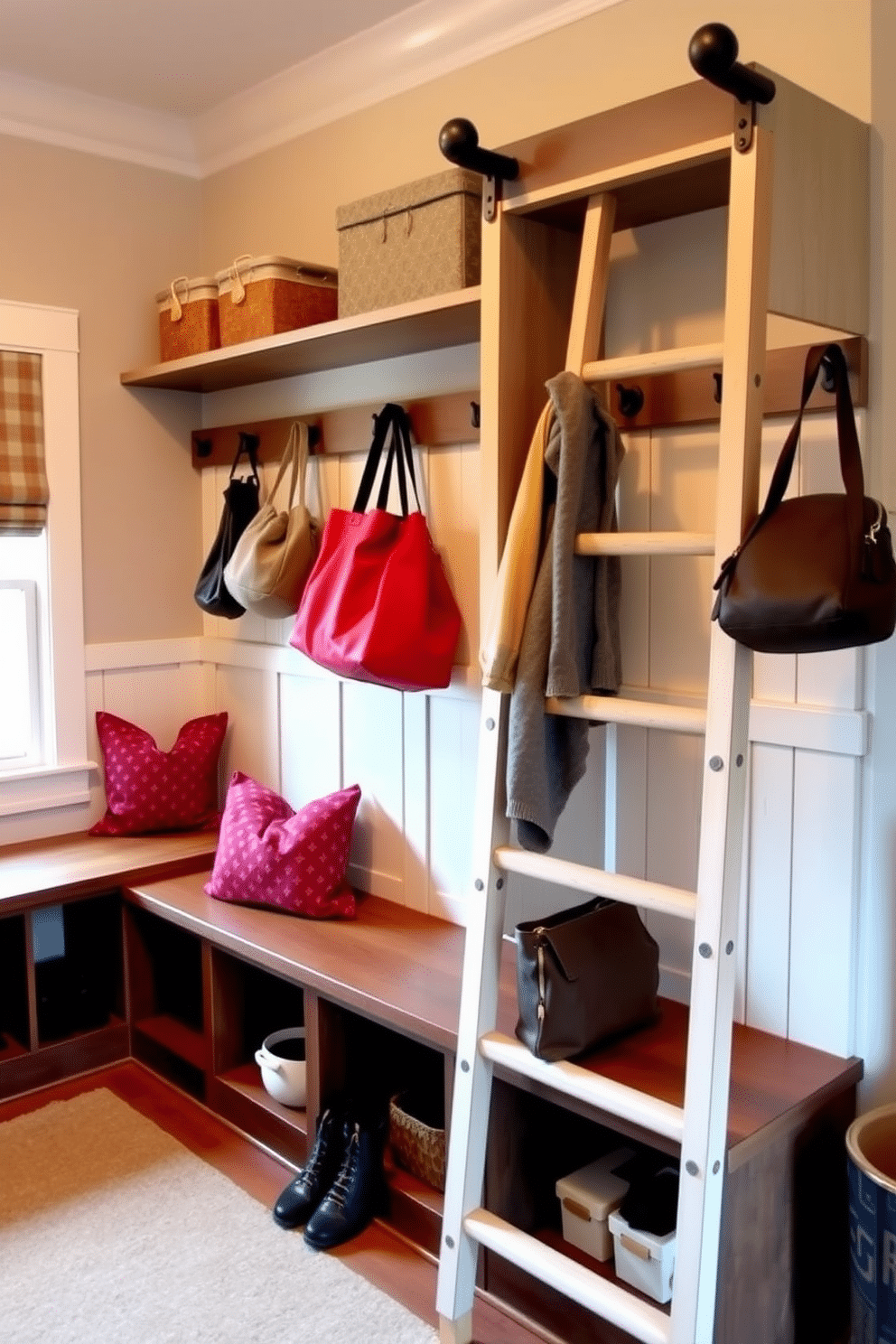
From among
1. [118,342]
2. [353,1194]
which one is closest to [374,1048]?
[353,1194]

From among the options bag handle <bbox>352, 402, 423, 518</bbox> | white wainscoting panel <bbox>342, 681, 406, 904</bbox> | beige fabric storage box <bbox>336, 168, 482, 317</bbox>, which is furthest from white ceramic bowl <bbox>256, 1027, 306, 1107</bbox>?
beige fabric storage box <bbox>336, 168, 482, 317</bbox>

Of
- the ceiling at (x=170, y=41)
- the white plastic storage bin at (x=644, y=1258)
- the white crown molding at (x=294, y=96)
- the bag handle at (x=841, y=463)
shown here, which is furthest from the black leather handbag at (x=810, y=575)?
the ceiling at (x=170, y=41)

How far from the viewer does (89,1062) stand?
283 cm

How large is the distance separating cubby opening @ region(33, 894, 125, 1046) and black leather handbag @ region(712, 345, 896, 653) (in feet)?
6.21

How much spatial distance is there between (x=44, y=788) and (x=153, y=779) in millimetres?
274

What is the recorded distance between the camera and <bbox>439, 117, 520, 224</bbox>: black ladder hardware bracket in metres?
1.78

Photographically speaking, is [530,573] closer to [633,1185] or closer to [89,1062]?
[633,1185]

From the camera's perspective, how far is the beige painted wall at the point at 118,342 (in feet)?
9.68

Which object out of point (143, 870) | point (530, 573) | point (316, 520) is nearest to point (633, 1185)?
point (530, 573)

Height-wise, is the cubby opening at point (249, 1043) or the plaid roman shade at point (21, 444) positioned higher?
the plaid roman shade at point (21, 444)

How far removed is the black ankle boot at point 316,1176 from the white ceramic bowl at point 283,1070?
0.47 feet

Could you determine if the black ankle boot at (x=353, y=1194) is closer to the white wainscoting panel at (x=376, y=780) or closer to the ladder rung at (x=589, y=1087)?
the ladder rung at (x=589, y=1087)

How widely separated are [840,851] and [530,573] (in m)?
0.68

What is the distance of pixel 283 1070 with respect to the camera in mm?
2408
